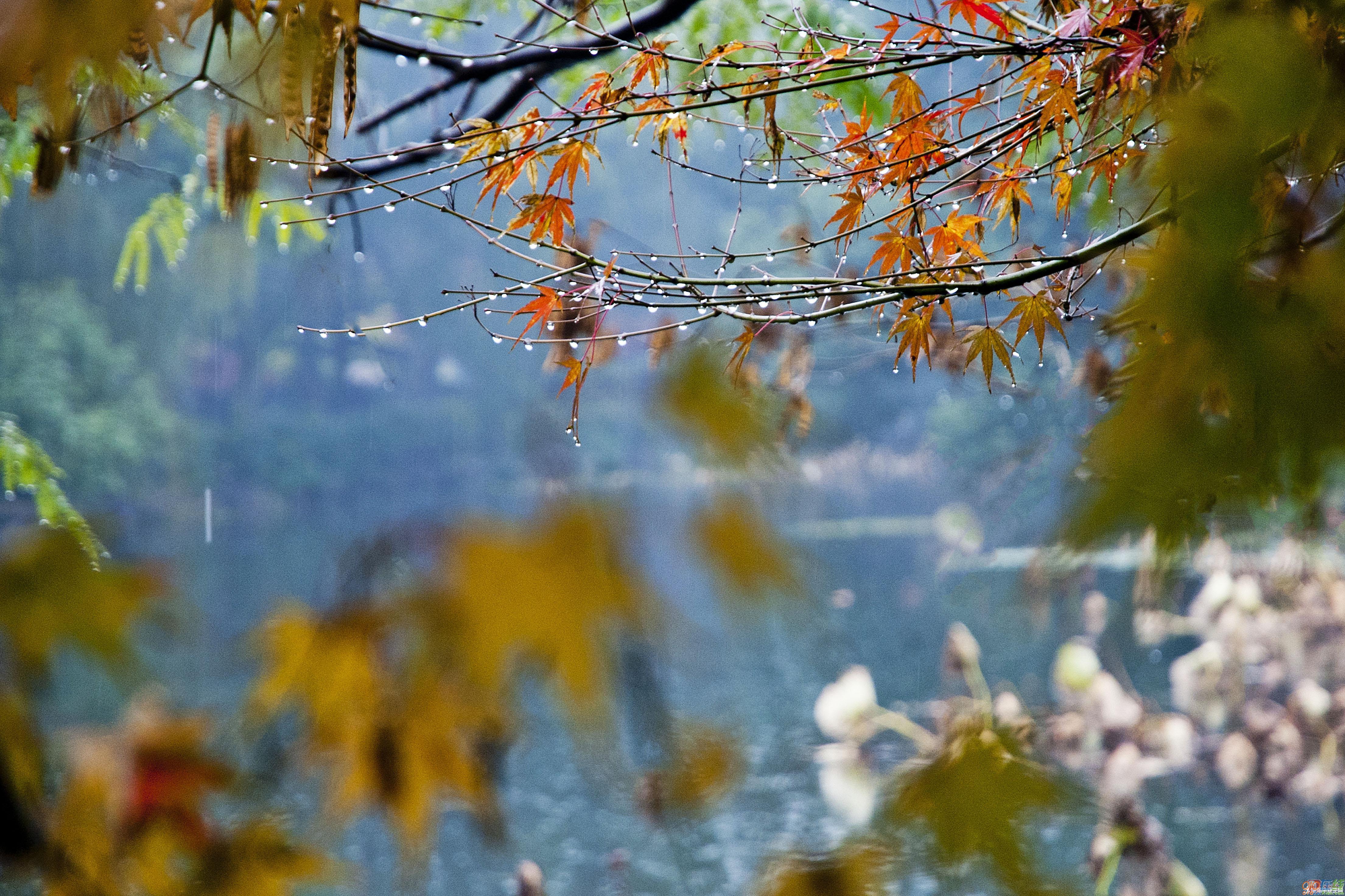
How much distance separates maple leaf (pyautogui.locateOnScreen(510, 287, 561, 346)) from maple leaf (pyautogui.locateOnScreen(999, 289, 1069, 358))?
409mm

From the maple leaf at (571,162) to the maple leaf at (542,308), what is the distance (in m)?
0.09

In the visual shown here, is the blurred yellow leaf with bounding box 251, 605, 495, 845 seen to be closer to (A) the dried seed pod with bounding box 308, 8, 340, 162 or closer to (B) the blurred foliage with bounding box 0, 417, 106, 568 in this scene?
(A) the dried seed pod with bounding box 308, 8, 340, 162

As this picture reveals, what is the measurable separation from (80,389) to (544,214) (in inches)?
239

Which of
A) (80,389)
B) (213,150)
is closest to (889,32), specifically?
(213,150)

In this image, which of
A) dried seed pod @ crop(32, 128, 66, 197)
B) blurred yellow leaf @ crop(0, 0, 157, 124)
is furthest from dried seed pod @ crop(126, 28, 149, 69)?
dried seed pod @ crop(32, 128, 66, 197)

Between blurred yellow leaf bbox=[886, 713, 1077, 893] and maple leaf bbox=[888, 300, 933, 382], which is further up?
maple leaf bbox=[888, 300, 933, 382]

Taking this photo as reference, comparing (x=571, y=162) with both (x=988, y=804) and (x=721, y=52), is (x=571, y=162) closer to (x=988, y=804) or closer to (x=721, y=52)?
(x=721, y=52)

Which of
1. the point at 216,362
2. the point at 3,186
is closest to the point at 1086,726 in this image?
the point at 3,186

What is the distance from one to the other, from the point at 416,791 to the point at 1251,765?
170 inches

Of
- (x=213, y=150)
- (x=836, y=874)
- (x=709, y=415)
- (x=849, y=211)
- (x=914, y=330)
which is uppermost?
(x=213, y=150)

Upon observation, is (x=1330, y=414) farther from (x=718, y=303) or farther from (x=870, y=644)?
(x=870, y=644)

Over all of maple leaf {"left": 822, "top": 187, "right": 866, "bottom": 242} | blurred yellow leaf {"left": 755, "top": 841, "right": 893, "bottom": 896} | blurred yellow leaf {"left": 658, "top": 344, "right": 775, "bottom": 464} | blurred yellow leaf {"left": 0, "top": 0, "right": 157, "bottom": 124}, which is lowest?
blurred yellow leaf {"left": 755, "top": 841, "right": 893, "bottom": 896}

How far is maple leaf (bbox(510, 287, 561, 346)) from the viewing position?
788mm

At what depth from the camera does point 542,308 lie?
84 cm
